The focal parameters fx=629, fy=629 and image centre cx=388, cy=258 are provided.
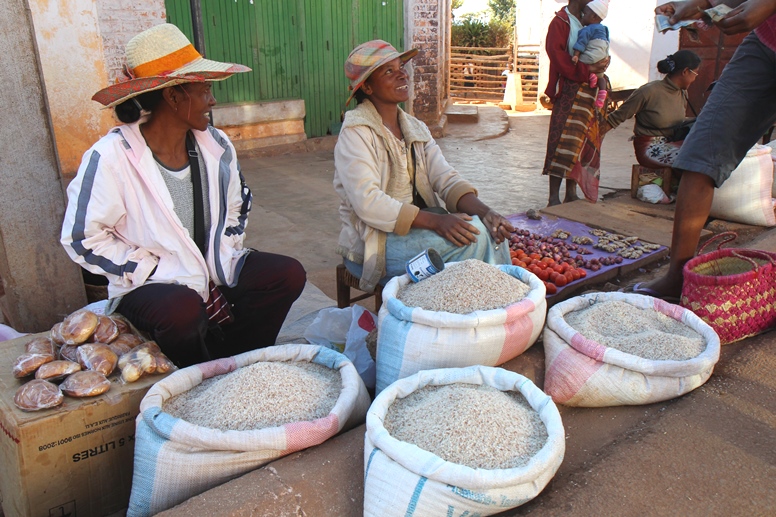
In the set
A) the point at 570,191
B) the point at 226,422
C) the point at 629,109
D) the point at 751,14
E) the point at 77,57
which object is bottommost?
the point at 570,191

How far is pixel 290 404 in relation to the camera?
5.98ft

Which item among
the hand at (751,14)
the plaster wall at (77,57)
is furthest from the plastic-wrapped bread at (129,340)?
the plaster wall at (77,57)

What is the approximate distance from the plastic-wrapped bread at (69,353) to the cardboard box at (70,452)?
0.14m

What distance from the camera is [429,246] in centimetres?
278

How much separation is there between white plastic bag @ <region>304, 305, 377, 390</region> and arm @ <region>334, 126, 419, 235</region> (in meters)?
0.42

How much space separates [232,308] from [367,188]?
76 cm

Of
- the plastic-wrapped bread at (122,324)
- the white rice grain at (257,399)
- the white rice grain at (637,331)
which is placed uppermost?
the plastic-wrapped bread at (122,324)

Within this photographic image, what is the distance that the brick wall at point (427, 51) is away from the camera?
30.3 ft

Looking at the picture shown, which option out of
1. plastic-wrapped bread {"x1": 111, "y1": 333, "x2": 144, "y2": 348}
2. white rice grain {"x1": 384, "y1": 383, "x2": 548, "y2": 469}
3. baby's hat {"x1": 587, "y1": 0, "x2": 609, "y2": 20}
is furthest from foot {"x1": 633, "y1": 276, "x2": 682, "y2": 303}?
baby's hat {"x1": 587, "y1": 0, "x2": 609, "y2": 20}

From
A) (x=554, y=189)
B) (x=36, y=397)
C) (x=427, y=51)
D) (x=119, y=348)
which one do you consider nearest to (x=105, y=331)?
(x=119, y=348)

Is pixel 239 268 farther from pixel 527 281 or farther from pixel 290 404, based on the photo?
pixel 527 281

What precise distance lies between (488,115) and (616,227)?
26.4 feet

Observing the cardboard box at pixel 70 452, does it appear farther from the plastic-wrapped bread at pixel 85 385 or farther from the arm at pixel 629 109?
the arm at pixel 629 109

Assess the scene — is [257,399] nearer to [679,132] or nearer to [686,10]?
[686,10]
